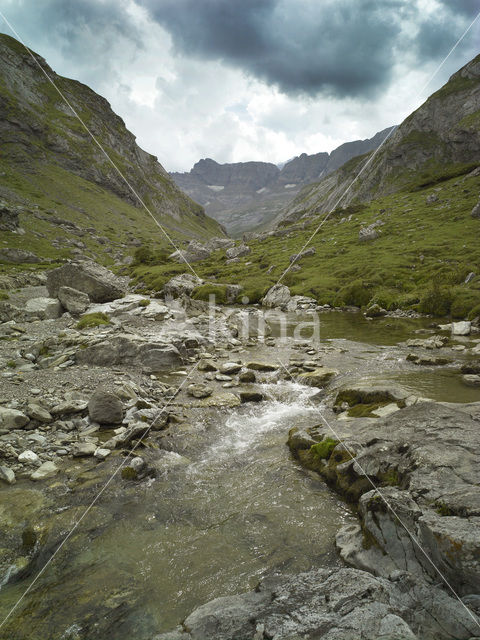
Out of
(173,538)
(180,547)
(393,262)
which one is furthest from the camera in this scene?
(393,262)

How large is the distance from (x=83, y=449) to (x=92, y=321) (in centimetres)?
1496

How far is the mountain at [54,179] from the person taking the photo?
103 meters

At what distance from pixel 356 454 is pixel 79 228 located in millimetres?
127303

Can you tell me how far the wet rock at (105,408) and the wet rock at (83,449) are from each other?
1.27 m

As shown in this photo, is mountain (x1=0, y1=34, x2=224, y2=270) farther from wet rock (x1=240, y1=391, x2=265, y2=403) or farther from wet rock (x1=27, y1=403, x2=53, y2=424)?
wet rock (x1=240, y1=391, x2=265, y2=403)

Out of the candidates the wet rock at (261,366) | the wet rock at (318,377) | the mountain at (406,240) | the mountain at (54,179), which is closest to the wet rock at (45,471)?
the wet rock at (318,377)

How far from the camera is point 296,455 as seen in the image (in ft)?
32.4

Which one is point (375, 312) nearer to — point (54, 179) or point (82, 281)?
point (82, 281)

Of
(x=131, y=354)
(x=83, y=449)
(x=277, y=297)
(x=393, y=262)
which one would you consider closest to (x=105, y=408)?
(x=83, y=449)

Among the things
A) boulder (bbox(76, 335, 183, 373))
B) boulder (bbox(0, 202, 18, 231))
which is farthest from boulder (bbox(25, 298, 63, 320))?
boulder (bbox(0, 202, 18, 231))

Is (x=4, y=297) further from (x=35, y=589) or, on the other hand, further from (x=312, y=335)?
(x=35, y=589)

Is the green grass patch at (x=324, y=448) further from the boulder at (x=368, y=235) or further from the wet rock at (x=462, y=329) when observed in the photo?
the boulder at (x=368, y=235)

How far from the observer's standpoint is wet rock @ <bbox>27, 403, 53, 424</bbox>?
10.2 metres

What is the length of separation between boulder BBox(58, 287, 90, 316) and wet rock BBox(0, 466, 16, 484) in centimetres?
2044
